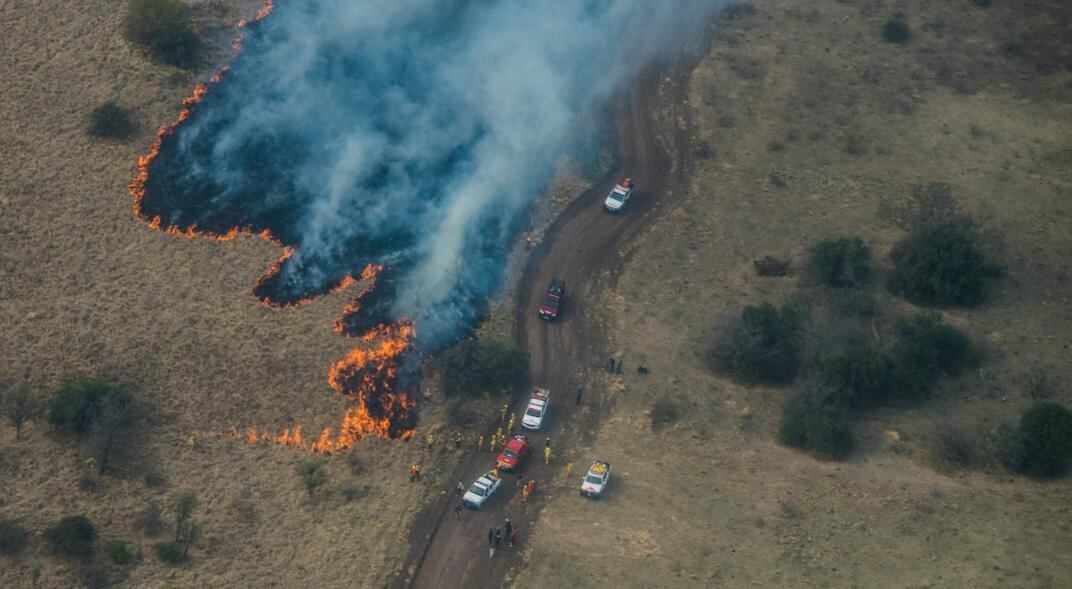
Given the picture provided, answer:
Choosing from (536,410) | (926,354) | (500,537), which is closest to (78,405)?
(500,537)

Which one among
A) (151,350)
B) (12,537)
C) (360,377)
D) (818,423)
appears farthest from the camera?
(151,350)

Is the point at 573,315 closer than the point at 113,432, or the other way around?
the point at 113,432

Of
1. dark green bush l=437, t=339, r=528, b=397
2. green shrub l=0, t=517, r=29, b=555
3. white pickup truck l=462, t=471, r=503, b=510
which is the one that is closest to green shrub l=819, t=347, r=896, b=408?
dark green bush l=437, t=339, r=528, b=397

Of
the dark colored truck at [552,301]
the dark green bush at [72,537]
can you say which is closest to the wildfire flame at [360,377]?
the dark colored truck at [552,301]

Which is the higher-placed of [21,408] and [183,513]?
[21,408]

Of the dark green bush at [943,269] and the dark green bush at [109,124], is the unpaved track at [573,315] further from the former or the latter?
the dark green bush at [109,124]

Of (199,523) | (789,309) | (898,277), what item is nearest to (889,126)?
(898,277)

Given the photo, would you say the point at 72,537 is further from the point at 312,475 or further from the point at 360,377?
the point at 360,377

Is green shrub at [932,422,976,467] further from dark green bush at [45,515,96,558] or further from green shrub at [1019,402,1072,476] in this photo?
dark green bush at [45,515,96,558]
